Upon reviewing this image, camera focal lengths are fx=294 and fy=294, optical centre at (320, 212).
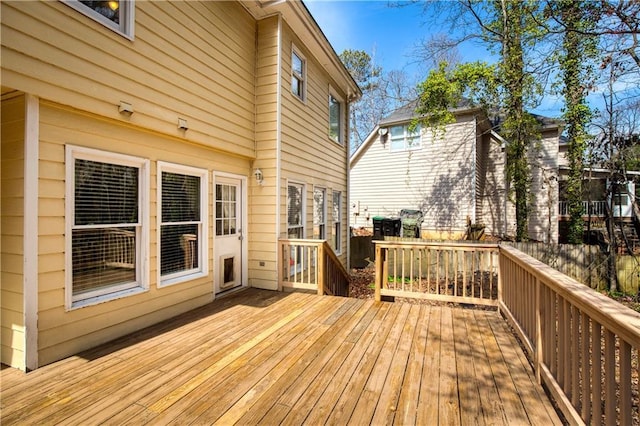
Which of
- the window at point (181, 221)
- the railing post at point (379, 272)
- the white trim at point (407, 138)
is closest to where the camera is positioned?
the window at point (181, 221)

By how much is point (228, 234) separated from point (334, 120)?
4808 mm

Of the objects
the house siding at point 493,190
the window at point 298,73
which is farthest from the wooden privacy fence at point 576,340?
the house siding at point 493,190

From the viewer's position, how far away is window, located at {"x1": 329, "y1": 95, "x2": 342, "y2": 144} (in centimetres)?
793

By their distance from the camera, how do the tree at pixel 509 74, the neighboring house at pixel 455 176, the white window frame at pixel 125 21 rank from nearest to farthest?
the white window frame at pixel 125 21, the tree at pixel 509 74, the neighboring house at pixel 455 176

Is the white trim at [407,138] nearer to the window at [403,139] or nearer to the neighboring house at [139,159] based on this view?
the window at [403,139]

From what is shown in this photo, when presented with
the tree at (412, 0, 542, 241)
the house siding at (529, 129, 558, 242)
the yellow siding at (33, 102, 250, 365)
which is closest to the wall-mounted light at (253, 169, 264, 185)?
the yellow siding at (33, 102, 250, 365)

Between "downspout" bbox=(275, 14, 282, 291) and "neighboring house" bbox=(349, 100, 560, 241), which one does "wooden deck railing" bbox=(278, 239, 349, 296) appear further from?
"neighboring house" bbox=(349, 100, 560, 241)

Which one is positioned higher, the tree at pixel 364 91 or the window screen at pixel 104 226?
the tree at pixel 364 91

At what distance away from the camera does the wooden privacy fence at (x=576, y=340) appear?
1343 millimetres

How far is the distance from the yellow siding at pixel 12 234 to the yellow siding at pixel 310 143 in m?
3.37

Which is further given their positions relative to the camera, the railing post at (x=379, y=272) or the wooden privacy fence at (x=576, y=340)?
the railing post at (x=379, y=272)

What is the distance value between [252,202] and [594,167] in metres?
9.91

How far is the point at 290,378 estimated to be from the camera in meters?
2.42

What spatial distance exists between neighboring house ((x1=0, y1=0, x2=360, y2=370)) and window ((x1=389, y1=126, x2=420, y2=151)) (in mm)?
7730
